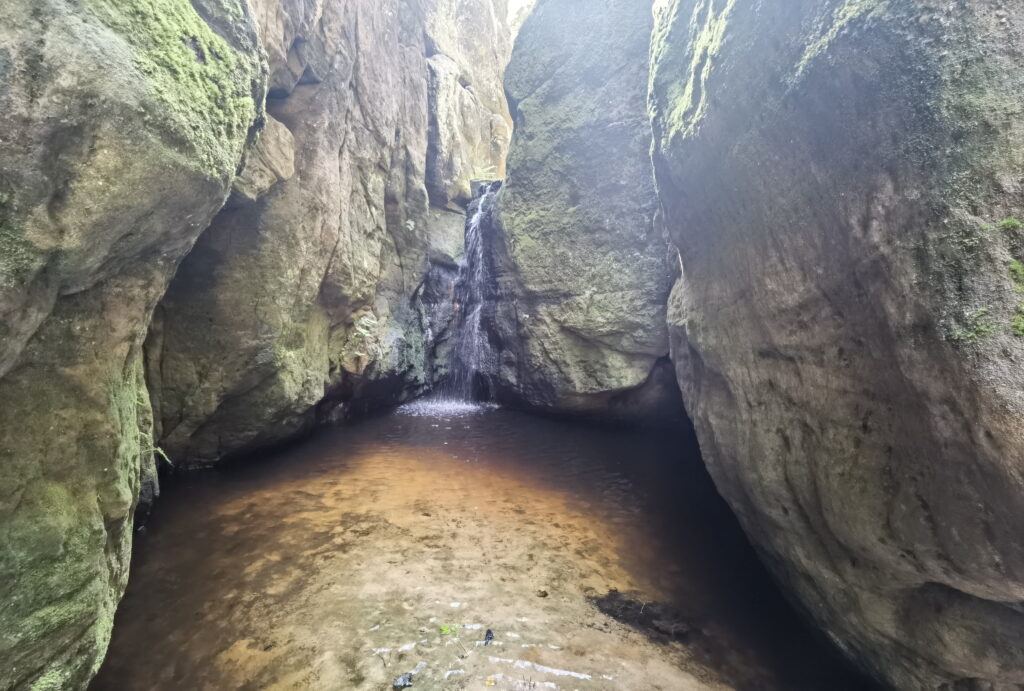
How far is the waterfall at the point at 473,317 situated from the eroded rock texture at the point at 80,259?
34.9 feet

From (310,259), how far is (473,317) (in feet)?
24.2

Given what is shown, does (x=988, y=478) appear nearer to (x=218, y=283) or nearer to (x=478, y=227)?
(x=218, y=283)

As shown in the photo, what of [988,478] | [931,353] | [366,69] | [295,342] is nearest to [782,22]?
[931,353]

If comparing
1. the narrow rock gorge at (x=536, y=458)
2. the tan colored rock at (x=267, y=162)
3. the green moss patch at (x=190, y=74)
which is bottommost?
the narrow rock gorge at (x=536, y=458)

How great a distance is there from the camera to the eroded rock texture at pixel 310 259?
6.55 metres

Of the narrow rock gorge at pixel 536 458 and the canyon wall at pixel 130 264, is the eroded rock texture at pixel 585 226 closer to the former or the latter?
the narrow rock gorge at pixel 536 458

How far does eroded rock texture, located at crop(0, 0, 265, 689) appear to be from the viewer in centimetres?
222

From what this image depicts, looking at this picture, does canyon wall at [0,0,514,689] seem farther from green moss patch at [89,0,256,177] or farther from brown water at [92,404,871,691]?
brown water at [92,404,871,691]

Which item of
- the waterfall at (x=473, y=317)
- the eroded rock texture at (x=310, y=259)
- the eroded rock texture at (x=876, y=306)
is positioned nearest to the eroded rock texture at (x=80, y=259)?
the eroded rock texture at (x=310, y=259)

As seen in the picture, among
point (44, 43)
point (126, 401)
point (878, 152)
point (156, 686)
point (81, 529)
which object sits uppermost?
point (878, 152)

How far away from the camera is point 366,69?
1088 cm

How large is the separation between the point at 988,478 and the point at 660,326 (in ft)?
25.6

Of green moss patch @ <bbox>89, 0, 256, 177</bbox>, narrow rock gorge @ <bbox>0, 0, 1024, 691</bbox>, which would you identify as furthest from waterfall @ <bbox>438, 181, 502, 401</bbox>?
green moss patch @ <bbox>89, 0, 256, 177</bbox>

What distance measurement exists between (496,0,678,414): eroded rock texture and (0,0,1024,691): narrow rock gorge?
2.88 meters
